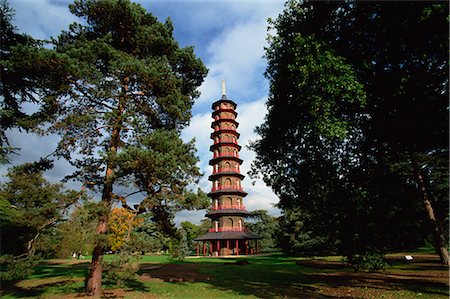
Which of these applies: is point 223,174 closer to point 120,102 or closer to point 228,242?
point 228,242

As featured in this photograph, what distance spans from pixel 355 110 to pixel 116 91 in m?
10.1

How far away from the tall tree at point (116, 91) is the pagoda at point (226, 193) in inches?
938

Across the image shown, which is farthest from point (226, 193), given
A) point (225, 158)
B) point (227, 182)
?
point (225, 158)

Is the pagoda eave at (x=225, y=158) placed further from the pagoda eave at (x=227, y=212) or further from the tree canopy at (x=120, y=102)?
the tree canopy at (x=120, y=102)

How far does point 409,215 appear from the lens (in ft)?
61.4

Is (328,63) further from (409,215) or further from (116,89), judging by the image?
(409,215)

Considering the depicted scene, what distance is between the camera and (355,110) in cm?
998

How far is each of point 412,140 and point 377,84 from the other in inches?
108

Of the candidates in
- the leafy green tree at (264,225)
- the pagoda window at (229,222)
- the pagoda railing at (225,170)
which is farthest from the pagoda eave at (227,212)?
the leafy green tree at (264,225)

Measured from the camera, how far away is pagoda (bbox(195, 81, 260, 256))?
116ft

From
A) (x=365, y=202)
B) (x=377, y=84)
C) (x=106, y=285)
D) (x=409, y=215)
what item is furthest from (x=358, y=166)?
(x=106, y=285)

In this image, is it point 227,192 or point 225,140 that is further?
point 225,140

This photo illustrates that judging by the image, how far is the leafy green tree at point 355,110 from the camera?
8047mm

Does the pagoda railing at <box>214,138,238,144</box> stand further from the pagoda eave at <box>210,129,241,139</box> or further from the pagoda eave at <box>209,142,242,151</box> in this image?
the pagoda eave at <box>210,129,241,139</box>
